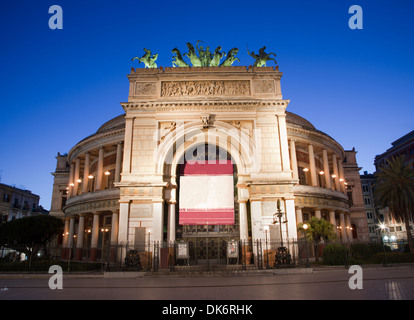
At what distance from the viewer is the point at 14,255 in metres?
46.2

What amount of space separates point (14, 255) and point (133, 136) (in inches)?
1447

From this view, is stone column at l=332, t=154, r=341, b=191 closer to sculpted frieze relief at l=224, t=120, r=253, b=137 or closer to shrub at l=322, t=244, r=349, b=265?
shrub at l=322, t=244, r=349, b=265

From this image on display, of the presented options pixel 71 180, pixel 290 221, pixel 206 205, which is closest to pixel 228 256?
pixel 206 205

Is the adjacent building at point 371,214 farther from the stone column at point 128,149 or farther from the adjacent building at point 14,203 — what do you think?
the adjacent building at point 14,203

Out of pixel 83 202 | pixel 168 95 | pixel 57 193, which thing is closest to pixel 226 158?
pixel 168 95

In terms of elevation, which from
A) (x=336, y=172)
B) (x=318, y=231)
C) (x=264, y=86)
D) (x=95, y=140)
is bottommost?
(x=318, y=231)

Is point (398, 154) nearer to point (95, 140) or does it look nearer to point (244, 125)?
point (244, 125)

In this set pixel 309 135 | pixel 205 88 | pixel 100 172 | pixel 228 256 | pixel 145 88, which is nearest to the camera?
pixel 228 256

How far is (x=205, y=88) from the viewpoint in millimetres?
27500

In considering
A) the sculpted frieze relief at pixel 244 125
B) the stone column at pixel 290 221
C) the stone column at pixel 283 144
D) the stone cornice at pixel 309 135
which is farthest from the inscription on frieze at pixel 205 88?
the stone column at pixel 290 221

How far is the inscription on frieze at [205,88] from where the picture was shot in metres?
27.3

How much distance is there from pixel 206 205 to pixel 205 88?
1132 cm

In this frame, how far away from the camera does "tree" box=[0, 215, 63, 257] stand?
1097 inches

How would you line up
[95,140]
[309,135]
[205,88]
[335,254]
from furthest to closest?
[95,140] < [309,135] < [205,88] < [335,254]
